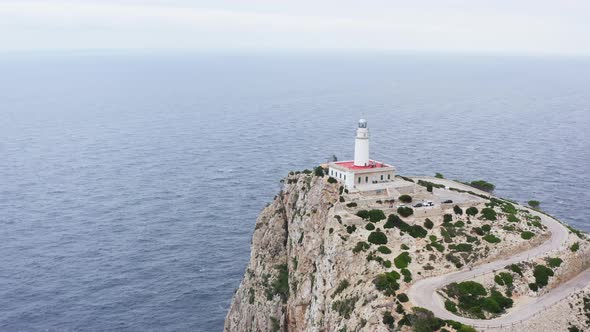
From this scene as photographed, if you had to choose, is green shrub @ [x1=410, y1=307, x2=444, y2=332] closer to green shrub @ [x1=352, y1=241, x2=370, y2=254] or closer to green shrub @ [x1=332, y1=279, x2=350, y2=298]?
green shrub @ [x1=332, y1=279, x2=350, y2=298]

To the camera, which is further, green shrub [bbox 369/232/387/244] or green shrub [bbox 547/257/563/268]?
green shrub [bbox 369/232/387/244]

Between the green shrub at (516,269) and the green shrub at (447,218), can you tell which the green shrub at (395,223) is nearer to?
the green shrub at (447,218)

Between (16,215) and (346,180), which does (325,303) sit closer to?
(346,180)

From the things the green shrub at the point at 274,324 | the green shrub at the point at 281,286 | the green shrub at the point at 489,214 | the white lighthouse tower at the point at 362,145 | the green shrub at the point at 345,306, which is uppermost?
the white lighthouse tower at the point at 362,145

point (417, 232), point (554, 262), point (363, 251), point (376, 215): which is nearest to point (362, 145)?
point (376, 215)

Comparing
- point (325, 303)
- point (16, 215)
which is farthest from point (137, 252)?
point (325, 303)

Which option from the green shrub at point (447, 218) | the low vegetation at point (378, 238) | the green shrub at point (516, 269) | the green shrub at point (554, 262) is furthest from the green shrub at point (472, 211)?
the low vegetation at point (378, 238)

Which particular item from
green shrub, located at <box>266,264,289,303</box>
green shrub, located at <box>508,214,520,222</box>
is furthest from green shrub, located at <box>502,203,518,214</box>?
green shrub, located at <box>266,264,289,303</box>
